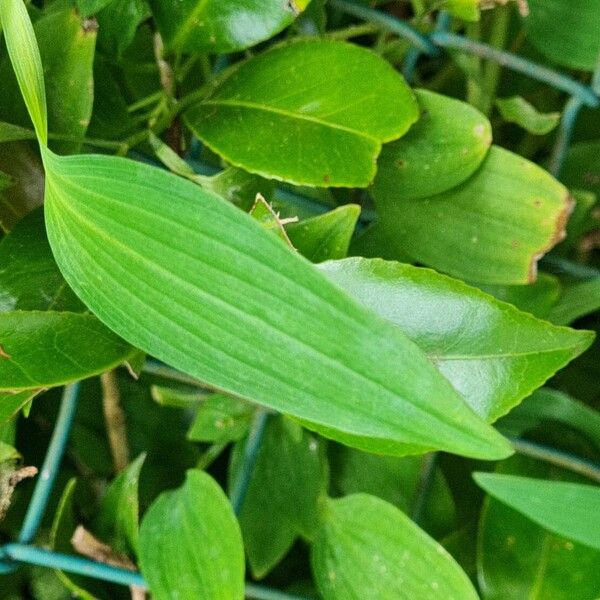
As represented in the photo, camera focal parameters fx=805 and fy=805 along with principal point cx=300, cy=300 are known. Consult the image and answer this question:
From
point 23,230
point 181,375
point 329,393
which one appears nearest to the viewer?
point 329,393

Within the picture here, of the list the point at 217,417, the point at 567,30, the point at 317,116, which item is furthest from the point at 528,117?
the point at 217,417

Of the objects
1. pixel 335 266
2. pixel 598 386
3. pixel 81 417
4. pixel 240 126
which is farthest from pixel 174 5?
pixel 598 386

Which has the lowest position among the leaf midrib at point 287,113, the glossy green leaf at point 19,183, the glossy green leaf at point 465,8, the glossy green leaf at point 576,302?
the glossy green leaf at point 576,302

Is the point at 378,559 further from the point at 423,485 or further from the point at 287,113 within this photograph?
the point at 287,113

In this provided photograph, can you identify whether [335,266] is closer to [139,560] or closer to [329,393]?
[329,393]

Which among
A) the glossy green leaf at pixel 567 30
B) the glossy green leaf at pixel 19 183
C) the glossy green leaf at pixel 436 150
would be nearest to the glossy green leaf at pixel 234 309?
the glossy green leaf at pixel 19 183

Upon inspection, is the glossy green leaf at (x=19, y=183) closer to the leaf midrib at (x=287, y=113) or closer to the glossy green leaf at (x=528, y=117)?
the leaf midrib at (x=287, y=113)
